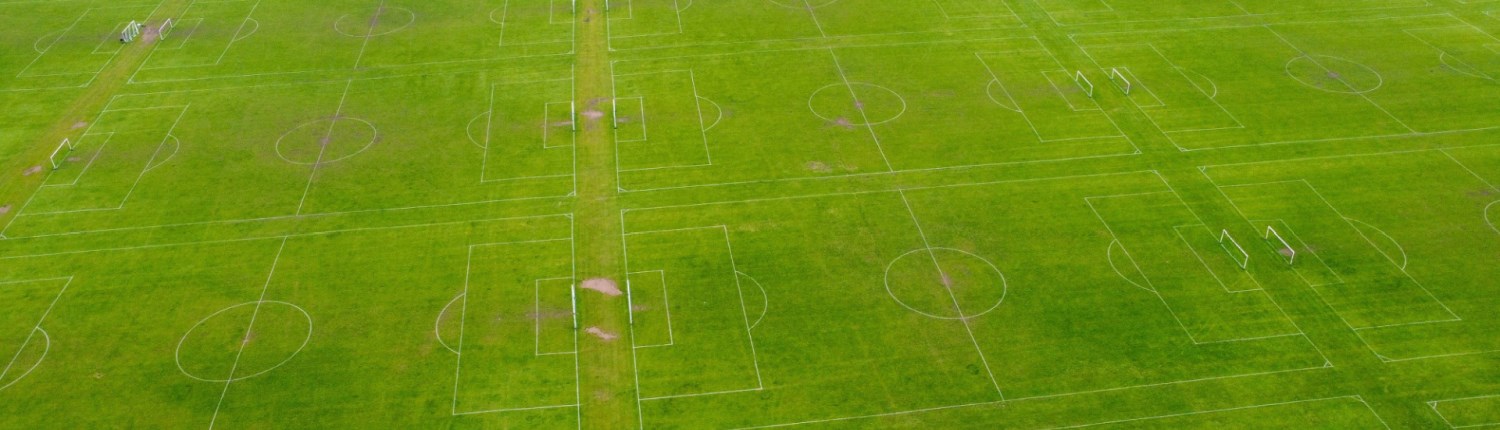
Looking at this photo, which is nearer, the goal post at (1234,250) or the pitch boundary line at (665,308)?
the pitch boundary line at (665,308)

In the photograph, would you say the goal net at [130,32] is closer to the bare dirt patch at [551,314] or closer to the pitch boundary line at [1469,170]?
the bare dirt patch at [551,314]

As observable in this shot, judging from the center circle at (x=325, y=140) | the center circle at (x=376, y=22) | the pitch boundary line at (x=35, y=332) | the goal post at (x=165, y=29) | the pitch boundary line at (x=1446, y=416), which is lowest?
the goal post at (x=165, y=29)

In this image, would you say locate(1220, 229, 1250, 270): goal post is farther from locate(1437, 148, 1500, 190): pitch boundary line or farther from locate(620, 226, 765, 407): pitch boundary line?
locate(620, 226, 765, 407): pitch boundary line

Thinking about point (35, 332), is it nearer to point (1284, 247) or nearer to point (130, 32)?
point (130, 32)

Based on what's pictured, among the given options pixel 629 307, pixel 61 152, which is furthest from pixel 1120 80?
pixel 61 152

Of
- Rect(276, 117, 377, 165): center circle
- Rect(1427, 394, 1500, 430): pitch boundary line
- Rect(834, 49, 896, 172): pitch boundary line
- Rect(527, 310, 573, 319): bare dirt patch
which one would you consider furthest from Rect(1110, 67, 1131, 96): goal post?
Rect(276, 117, 377, 165): center circle

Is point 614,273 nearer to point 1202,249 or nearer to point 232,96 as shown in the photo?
point 1202,249

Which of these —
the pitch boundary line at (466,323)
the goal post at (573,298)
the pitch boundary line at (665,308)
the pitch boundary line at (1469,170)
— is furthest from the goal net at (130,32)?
the pitch boundary line at (1469,170)

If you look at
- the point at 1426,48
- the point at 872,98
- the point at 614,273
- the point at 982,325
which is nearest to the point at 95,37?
the point at 614,273
